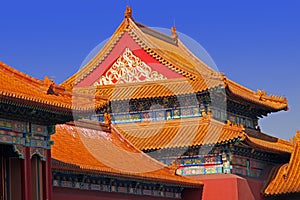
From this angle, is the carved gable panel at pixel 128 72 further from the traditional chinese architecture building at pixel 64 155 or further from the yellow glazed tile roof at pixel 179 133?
the traditional chinese architecture building at pixel 64 155

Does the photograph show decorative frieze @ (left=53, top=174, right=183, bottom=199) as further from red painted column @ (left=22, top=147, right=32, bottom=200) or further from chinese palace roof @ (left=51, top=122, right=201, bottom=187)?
red painted column @ (left=22, top=147, right=32, bottom=200)

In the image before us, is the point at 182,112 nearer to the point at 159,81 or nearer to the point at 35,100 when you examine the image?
the point at 159,81

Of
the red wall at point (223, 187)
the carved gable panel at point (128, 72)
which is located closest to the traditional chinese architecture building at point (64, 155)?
the red wall at point (223, 187)

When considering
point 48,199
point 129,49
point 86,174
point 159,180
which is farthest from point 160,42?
point 48,199

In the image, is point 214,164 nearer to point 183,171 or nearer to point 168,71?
point 183,171

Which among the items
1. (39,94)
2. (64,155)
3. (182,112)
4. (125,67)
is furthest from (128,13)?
(39,94)

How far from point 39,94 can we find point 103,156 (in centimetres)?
576

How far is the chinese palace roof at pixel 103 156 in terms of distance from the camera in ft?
79.2

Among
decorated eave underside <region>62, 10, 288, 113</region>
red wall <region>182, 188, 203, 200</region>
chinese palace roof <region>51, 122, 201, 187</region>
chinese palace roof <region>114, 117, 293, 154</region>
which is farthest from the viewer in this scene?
decorated eave underside <region>62, 10, 288, 113</region>

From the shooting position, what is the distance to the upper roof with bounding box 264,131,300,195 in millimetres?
31438

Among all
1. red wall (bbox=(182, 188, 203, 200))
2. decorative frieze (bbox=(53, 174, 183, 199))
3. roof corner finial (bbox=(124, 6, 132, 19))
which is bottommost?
decorative frieze (bbox=(53, 174, 183, 199))

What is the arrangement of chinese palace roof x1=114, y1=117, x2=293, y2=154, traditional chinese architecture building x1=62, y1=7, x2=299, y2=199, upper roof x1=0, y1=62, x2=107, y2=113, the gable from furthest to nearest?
the gable → traditional chinese architecture building x1=62, y1=7, x2=299, y2=199 → chinese palace roof x1=114, y1=117, x2=293, y2=154 → upper roof x1=0, y1=62, x2=107, y2=113

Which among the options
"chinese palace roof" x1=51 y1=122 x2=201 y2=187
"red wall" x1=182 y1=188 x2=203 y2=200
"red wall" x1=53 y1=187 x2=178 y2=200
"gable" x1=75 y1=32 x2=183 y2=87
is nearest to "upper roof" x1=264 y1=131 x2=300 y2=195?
"red wall" x1=182 y1=188 x2=203 y2=200

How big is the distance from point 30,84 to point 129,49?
37.4 feet
